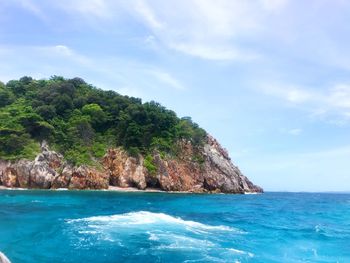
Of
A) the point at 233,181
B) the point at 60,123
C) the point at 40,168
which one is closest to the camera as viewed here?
the point at 40,168

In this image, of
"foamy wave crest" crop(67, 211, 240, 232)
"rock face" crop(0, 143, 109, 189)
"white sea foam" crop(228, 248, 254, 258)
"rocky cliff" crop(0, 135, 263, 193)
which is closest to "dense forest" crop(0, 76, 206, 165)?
"rock face" crop(0, 143, 109, 189)

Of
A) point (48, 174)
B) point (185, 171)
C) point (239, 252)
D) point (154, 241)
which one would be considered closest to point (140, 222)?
point (154, 241)

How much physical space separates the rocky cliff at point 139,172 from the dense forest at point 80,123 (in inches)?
70.4

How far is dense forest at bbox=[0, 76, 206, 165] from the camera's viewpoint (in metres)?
63.2

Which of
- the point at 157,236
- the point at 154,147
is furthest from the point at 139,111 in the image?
the point at 157,236

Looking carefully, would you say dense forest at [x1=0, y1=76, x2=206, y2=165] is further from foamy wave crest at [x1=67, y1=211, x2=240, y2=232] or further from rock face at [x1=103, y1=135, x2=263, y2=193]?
foamy wave crest at [x1=67, y1=211, x2=240, y2=232]

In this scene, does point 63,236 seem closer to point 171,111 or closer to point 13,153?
point 13,153

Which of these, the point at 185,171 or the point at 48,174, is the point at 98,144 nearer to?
the point at 48,174

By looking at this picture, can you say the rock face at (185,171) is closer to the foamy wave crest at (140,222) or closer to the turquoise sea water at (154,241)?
the turquoise sea water at (154,241)

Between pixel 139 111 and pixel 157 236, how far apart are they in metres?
55.7

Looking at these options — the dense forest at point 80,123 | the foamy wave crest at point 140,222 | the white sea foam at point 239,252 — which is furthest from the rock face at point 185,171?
the white sea foam at point 239,252

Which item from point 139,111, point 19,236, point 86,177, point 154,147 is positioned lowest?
point 19,236

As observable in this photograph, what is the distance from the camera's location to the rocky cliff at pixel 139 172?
58156 mm

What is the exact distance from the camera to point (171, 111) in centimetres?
7981
